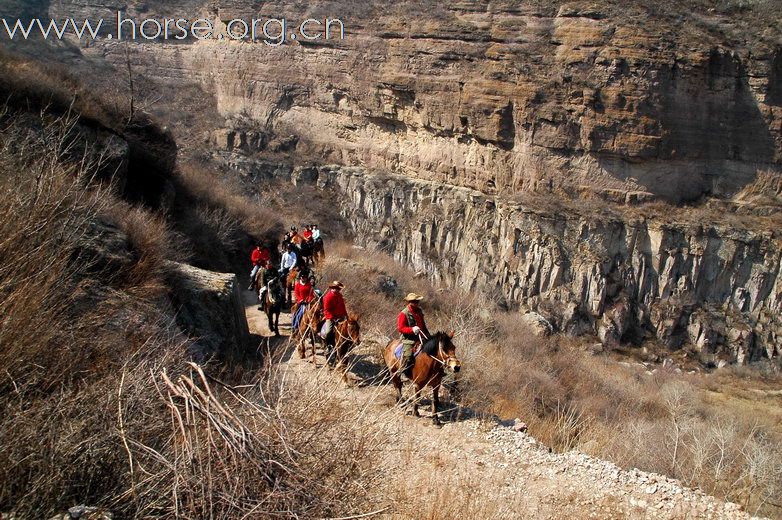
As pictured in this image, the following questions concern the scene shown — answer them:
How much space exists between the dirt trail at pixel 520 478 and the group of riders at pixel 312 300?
3.32ft

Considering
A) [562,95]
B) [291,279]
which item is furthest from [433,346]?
[562,95]

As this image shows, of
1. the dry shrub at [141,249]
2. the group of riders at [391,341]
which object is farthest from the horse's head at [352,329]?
the dry shrub at [141,249]

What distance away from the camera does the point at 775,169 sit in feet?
106

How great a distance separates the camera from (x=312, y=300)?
32.3 feet

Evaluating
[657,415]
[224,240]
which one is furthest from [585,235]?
[224,240]

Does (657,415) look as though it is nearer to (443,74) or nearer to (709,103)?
(709,103)

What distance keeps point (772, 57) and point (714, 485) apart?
1289 inches

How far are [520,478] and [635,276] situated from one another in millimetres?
27374

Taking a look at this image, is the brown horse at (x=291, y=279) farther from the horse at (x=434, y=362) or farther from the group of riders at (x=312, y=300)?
the horse at (x=434, y=362)

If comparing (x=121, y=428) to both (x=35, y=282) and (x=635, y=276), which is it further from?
(x=635, y=276)

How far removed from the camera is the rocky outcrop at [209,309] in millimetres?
8344

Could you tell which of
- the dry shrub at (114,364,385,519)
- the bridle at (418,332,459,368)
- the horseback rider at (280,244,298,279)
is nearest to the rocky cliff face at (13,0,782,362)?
the horseback rider at (280,244,298,279)

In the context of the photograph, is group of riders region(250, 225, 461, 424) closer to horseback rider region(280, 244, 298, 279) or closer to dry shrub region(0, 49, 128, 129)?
horseback rider region(280, 244, 298, 279)

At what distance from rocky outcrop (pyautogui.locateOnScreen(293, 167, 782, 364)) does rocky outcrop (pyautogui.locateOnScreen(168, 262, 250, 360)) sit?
905 inches
